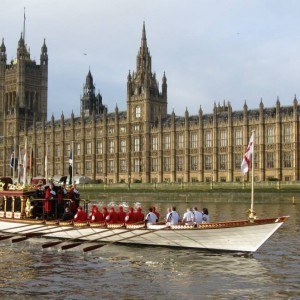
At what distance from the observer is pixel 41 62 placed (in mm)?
172750

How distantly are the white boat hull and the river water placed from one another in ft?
1.56

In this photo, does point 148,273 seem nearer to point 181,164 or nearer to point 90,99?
point 181,164

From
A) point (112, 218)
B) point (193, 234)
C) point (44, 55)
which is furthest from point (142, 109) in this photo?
point (193, 234)

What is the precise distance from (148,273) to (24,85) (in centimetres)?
14427

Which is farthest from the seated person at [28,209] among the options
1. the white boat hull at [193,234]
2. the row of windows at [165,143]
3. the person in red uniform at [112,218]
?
the row of windows at [165,143]

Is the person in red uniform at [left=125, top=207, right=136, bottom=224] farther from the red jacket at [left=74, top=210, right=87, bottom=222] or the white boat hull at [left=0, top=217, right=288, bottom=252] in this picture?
the red jacket at [left=74, top=210, right=87, bottom=222]

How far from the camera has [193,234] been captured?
102ft

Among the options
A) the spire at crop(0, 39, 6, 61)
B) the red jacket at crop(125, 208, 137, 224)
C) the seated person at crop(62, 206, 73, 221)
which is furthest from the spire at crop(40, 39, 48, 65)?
the red jacket at crop(125, 208, 137, 224)

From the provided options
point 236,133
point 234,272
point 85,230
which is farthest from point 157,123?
point 234,272

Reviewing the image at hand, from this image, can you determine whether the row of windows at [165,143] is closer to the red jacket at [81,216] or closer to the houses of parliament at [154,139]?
the houses of parliament at [154,139]

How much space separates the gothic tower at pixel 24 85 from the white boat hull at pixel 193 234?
411ft

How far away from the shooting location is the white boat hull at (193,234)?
29.5 m

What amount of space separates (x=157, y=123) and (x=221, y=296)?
4008 inches

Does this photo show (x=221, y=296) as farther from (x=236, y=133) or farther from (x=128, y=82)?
(x=128, y=82)
